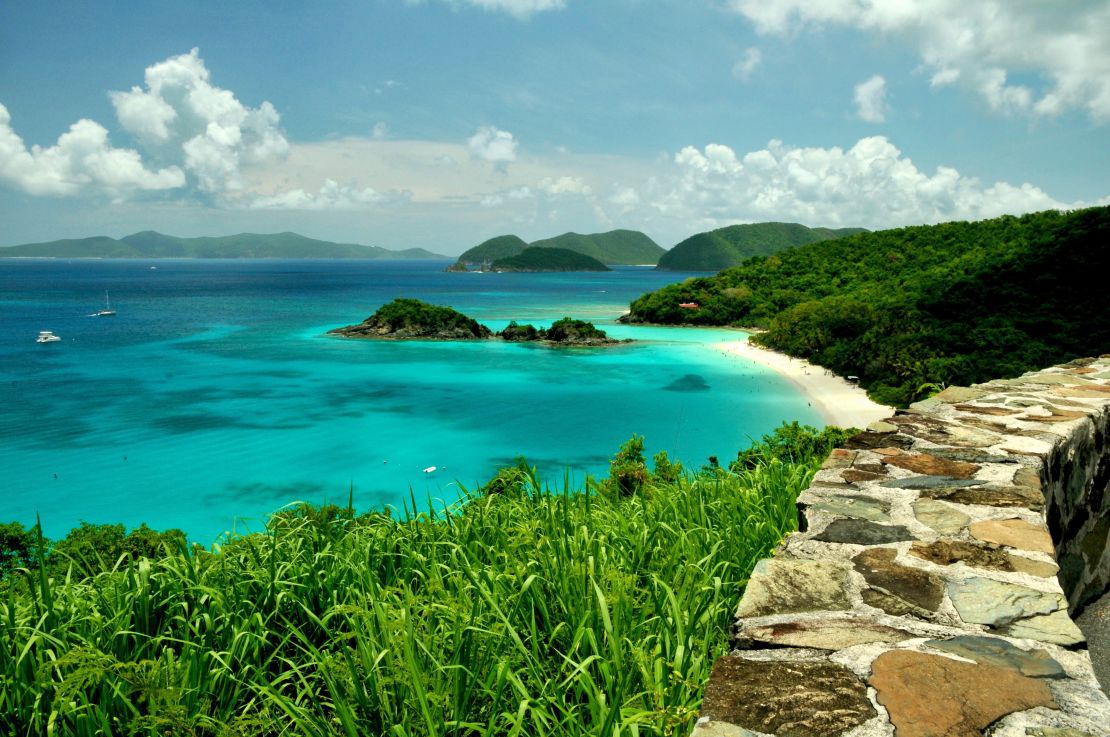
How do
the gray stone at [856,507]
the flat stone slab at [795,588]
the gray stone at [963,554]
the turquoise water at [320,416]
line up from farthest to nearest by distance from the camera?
1. the turquoise water at [320,416]
2. the gray stone at [856,507]
3. the gray stone at [963,554]
4. the flat stone slab at [795,588]

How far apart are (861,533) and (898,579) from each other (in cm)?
42

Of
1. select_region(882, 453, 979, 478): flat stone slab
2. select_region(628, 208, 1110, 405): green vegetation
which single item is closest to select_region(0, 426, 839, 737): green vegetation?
select_region(882, 453, 979, 478): flat stone slab

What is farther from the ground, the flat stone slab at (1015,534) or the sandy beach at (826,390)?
the flat stone slab at (1015,534)

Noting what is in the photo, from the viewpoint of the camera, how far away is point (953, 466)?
11.8ft

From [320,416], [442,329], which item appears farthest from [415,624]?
[442,329]

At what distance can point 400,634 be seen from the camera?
233 cm

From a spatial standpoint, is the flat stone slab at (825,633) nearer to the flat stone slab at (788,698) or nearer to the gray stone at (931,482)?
the flat stone slab at (788,698)

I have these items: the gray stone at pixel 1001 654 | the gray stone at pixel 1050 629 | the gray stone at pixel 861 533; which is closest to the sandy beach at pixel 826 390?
the gray stone at pixel 861 533

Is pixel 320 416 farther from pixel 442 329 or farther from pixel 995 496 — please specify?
pixel 995 496

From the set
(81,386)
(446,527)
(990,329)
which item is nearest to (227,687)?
(446,527)

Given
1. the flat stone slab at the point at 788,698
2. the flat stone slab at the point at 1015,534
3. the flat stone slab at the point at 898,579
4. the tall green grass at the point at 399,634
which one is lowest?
the tall green grass at the point at 399,634

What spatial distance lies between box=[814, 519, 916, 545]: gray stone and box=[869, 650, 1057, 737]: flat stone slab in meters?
0.89

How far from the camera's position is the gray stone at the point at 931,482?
3283 mm

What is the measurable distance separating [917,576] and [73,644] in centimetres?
344
